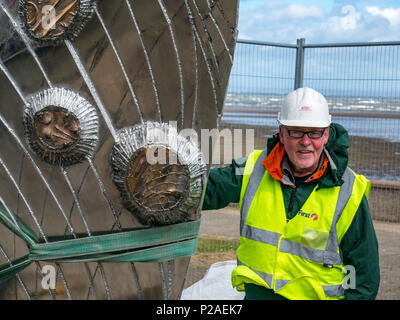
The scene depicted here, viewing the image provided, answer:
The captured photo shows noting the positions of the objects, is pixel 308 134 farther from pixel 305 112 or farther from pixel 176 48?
pixel 176 48

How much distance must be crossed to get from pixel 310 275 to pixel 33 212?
1.19 m

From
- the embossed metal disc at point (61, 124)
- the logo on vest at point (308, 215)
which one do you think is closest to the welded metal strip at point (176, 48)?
the embossed metal disc at point (61, 124)

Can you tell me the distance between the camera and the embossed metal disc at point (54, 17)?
158cm

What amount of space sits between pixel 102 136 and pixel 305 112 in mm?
951

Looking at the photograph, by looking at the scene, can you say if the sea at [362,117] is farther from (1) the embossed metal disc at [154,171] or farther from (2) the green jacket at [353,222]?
(1) the embossed metal disc at [154,171]

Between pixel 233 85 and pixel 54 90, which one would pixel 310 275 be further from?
pixel 233 85

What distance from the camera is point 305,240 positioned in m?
2.21

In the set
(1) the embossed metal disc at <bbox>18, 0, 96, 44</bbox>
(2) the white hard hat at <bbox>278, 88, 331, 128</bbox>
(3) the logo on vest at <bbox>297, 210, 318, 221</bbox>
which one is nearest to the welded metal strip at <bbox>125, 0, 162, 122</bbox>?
(1) the embossed metal disc at <bbox>18, 0, 96, 44</bbox>

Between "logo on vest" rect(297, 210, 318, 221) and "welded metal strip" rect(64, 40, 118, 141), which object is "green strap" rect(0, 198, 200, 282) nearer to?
"welded metal strip" rect(64, 40, 118, 141)

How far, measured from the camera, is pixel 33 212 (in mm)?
1732

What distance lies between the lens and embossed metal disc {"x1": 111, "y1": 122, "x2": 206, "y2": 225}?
166 centimetres

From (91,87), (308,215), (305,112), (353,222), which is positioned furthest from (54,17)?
(353,222)

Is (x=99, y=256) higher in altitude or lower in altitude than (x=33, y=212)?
lower
